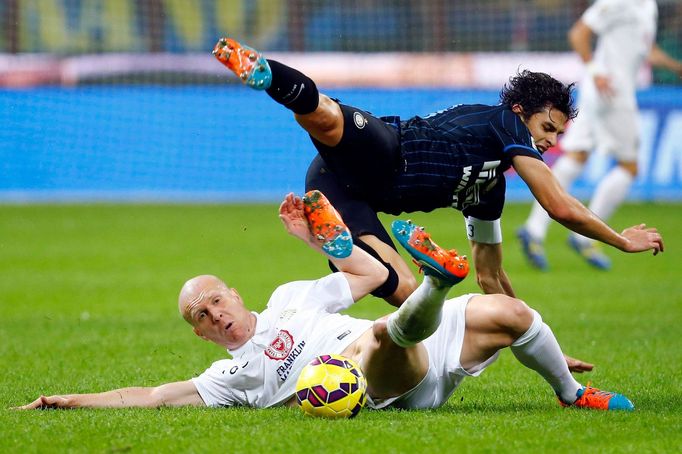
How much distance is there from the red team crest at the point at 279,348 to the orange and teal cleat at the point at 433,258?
936 millimetres

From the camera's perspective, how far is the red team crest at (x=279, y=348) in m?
5.75

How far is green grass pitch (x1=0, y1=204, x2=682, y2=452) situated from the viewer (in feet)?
16.6

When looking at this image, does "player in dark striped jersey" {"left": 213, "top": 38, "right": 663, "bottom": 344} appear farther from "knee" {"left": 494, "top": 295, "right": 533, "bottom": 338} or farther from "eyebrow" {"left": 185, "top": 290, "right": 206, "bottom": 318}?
"eyebrow" {"left": 185, "top": 290, "right": 206, "bottom": 318}

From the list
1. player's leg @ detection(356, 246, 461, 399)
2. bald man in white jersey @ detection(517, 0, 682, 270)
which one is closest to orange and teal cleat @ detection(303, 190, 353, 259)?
player's leg @ detection(356, 246, 461, 399)

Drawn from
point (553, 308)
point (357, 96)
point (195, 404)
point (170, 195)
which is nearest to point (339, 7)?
point (357, 96)

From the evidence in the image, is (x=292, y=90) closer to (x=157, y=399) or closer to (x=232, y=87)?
(x=157, y=399)

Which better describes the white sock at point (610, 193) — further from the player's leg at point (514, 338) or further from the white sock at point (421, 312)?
the white sock at point (421, 312)

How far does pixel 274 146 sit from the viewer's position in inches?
778

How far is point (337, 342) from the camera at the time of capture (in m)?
5.80

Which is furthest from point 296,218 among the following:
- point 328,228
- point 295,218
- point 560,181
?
point 560,181

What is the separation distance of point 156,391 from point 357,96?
14175 millimetres

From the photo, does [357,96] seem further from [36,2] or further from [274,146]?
[36,2]

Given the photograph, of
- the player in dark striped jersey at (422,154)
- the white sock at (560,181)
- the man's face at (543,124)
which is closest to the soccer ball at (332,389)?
the player in dark striped jersey at (422,154)

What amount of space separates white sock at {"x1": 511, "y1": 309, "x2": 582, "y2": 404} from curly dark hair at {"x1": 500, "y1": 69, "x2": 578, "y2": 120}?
1487mm
